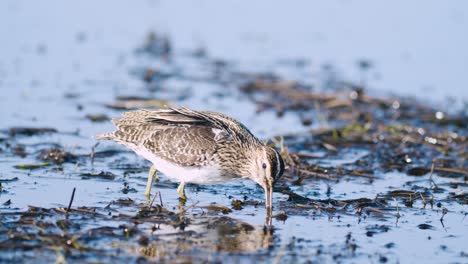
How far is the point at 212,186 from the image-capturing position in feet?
35.5

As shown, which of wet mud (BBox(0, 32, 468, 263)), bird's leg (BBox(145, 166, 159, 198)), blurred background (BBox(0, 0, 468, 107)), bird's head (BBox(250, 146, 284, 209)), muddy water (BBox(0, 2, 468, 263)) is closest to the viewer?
wet mud (BBox(0, 32, 468, 263))

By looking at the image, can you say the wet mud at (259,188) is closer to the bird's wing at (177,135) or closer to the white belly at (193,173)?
the white belly at (193,173)

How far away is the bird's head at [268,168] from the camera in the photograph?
957cm

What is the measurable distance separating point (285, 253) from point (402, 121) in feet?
24.1

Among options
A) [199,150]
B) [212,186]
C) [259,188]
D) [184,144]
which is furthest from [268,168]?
[212,186]

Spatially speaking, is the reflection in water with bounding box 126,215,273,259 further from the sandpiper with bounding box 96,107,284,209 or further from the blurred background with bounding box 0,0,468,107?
the blurred background with bounding box 0,0,468,107

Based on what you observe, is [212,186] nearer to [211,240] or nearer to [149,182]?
[149,182]

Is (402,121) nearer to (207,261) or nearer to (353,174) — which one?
(353,174)

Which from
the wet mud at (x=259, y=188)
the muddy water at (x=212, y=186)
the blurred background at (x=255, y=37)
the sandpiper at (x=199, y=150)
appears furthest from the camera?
the blurred background at (x=255, y=37)

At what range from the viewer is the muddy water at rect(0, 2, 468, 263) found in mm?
8297

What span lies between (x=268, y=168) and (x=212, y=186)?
1.41 metres

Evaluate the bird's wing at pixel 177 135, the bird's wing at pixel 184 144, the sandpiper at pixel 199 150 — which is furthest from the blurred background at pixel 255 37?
the bird's wing at pixel 184 144

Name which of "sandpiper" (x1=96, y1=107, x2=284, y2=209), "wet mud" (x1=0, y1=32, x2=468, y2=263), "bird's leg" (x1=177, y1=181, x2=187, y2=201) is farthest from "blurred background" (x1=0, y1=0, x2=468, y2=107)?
"bird's leg" (x1=177, y1=181, x2=187, y2=201)

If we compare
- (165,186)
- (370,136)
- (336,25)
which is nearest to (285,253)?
(165,186)
